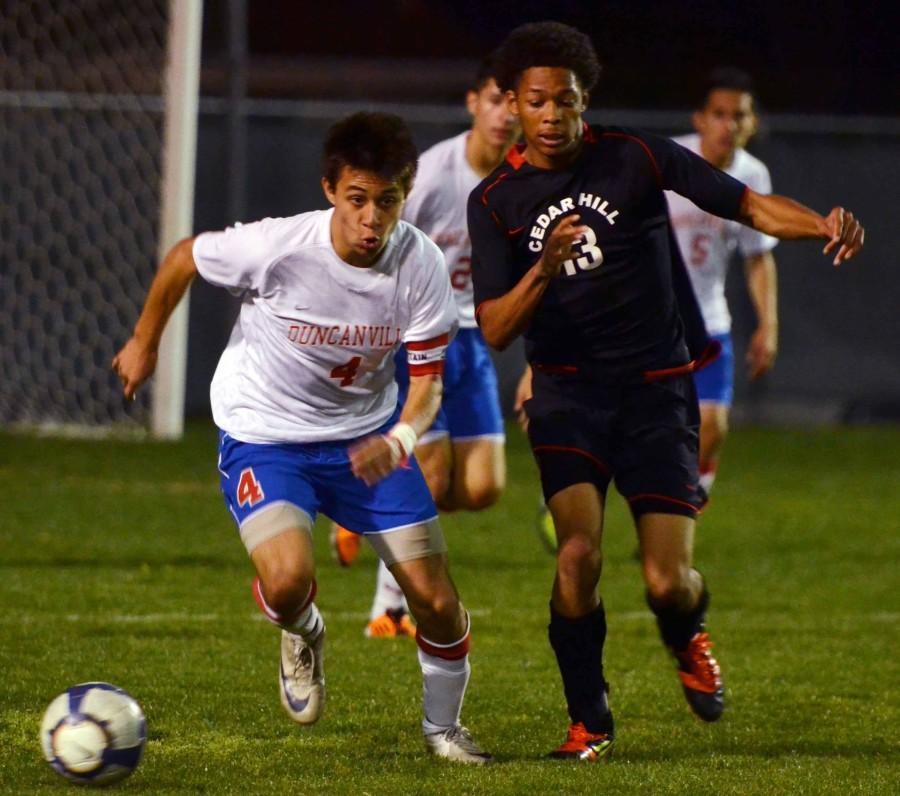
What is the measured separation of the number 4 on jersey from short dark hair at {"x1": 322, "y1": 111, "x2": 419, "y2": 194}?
1.69ft

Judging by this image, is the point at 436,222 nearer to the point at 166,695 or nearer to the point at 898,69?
the point at 166,695

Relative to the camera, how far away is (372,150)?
5059 mm

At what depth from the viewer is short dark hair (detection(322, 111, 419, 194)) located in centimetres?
506

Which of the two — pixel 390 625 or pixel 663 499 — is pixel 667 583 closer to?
pixel 663 499

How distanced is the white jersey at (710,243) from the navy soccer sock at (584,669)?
422cm

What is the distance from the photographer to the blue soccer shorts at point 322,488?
5.19 meters

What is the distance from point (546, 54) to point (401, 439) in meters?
1.23

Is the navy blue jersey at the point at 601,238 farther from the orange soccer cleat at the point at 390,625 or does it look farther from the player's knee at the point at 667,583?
the orange soccer cleat at the point at 390,625

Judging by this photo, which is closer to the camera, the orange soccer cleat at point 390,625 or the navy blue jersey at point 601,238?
the navy blue jersey at point 601,238

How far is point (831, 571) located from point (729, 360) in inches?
48.9

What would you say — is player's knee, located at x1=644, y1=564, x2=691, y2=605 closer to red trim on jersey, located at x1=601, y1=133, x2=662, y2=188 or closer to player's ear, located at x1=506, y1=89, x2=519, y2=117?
red trim on jersey, located at x1=601, y1=133, x2=662, y2=188

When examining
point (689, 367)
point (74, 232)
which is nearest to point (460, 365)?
point (689, 367)

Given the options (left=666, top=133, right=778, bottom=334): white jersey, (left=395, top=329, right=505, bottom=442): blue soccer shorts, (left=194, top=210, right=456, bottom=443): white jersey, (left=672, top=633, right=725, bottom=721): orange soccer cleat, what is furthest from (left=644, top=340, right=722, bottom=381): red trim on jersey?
(left=666, top=133, right=778, bottom=334): white jersey

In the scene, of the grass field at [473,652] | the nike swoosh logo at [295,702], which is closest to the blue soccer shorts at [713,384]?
the grass field at [473,652]
